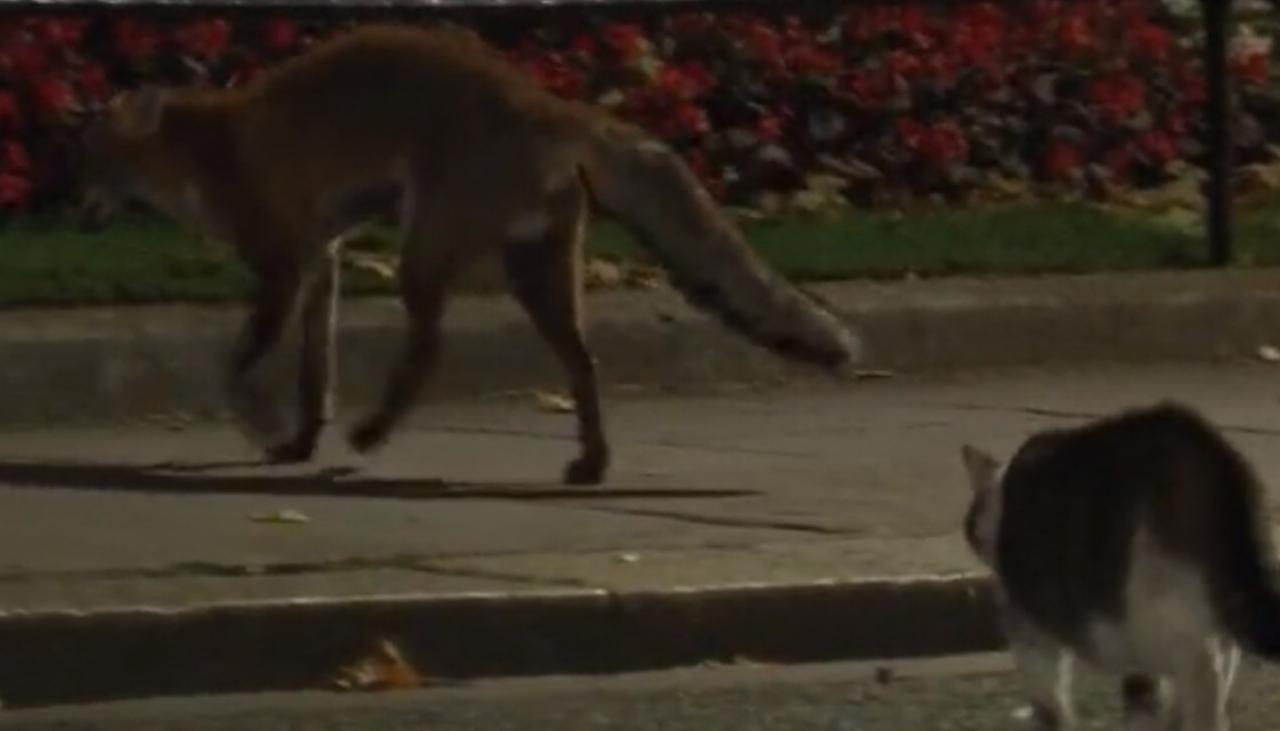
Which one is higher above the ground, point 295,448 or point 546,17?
point 546,17

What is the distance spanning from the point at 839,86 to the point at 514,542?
5277 millimetres

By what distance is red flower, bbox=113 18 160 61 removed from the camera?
12945mm

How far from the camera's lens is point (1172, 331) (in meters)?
11.6

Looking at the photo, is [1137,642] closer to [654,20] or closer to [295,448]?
[295,448]

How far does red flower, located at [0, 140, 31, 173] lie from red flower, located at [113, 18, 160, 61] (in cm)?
67

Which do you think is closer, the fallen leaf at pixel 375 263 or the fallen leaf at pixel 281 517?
the fallen leaf at pixel 281 517

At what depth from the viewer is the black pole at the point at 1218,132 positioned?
12.0 meters

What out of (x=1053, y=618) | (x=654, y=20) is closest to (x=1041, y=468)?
(x=1053, y=618)

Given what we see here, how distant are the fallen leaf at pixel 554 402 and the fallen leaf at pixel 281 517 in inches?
72.8

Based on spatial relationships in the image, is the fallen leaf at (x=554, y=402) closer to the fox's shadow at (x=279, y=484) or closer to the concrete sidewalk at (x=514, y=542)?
the concrete sidewalk at (x=514, y=542)

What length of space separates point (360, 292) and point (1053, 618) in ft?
16.2

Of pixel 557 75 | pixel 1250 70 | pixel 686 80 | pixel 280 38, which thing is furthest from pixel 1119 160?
pixel 280 38

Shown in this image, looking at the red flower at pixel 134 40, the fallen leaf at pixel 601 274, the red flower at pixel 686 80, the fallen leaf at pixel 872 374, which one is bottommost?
the fallen leaf at pixel 872 374

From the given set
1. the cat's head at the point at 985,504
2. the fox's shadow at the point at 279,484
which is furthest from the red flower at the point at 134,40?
the cat's head at the point at 985,504
